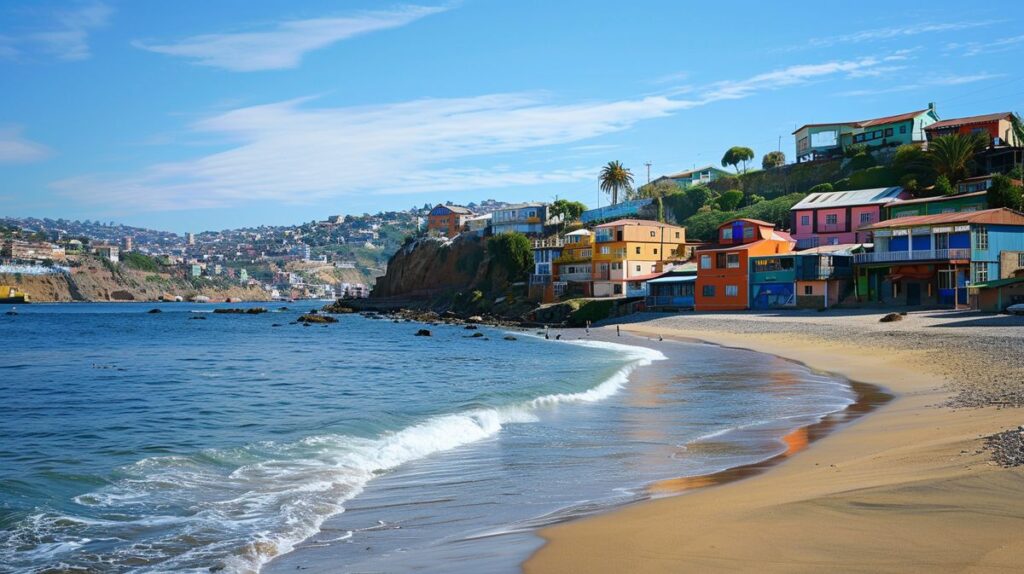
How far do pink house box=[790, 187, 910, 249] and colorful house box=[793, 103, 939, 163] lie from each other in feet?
47.4

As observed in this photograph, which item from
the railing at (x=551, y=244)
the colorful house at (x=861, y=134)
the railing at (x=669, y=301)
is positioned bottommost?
the railing at (x=669, y=301)

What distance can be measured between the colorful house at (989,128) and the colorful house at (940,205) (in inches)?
510

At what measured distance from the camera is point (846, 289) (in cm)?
5703

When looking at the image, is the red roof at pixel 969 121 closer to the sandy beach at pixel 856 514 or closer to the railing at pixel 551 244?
the railing at pixel 551 244

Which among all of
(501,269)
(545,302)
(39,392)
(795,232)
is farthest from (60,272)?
(39,392)

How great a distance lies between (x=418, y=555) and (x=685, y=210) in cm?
9333

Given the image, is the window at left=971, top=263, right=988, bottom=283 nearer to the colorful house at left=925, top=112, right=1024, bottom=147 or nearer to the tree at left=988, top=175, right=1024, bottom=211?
the tree at left=988, top=175, right=1024, bottom=211

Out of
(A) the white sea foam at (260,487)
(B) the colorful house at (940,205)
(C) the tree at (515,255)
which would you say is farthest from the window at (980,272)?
(C) the tree at (515,255)

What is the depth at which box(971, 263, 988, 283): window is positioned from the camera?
50406 mm

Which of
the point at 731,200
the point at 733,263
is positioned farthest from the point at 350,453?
the point at 731,200

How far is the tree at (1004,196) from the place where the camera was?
56.5 meters

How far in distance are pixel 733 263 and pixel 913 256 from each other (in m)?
14.2

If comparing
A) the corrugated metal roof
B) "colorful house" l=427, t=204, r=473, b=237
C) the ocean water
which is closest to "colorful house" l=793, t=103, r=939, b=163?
the corrugated metal roof

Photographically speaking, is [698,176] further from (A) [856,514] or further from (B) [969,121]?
(A) [856,514]
